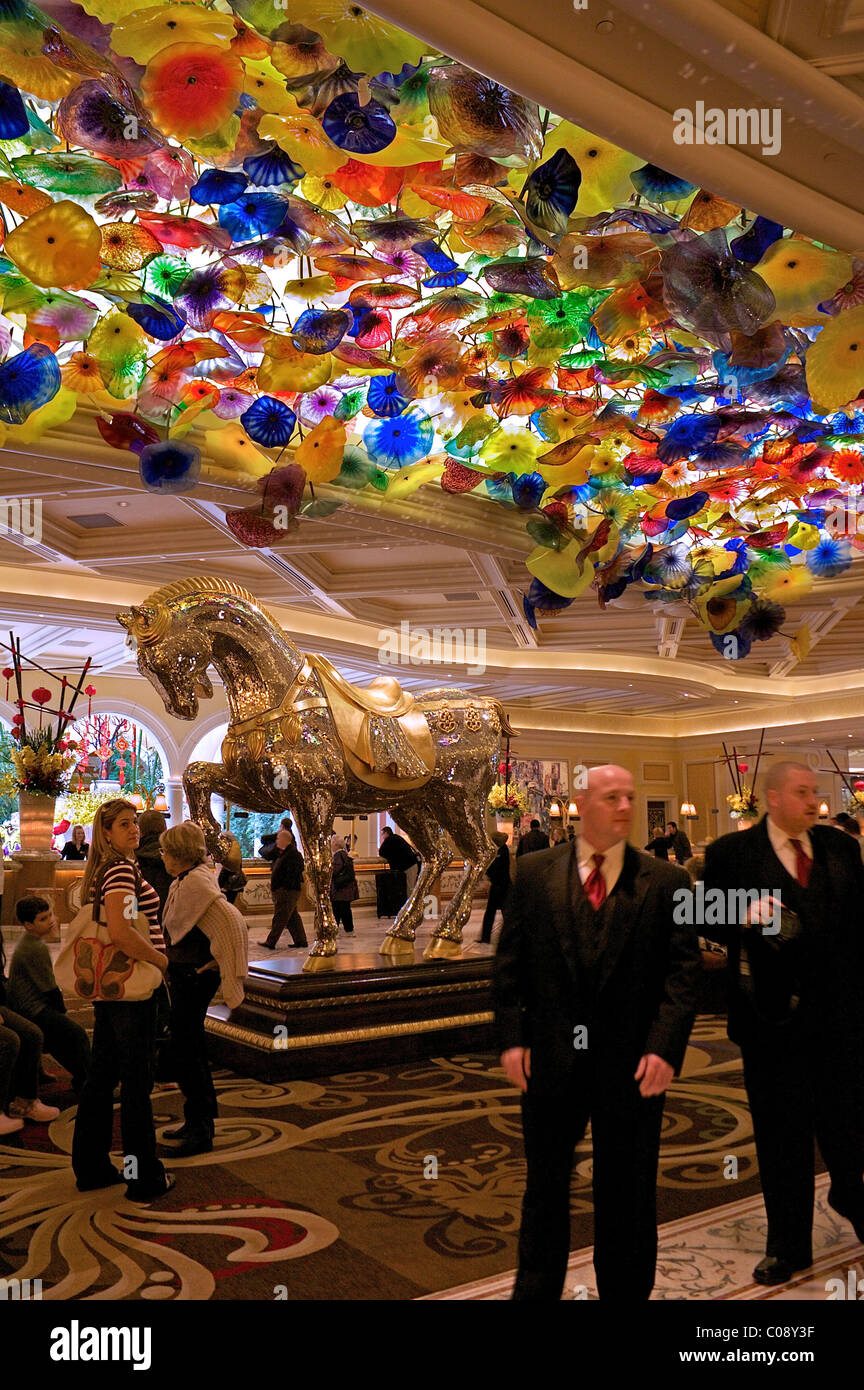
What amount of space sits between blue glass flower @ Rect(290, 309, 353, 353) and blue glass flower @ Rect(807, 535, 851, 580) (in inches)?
143

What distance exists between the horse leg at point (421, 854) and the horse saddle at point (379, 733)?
2.28 feet

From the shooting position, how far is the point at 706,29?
9.56ft

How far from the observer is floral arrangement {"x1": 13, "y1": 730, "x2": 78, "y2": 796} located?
10.2 meters

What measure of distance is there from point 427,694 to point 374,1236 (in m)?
3.92

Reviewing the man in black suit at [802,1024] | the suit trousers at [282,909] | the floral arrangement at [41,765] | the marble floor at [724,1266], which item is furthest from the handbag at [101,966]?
the floral arrangement at [41,765]

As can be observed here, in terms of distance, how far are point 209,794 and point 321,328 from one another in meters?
2.67

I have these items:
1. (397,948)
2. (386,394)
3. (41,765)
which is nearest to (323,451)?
(386,394)

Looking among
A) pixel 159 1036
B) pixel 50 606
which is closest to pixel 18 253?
pixel 159 1036

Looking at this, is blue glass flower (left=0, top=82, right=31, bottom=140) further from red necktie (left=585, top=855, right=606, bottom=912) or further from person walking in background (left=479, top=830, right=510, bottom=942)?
person walking in background (left=479, top=830, right=510, bottom=942)

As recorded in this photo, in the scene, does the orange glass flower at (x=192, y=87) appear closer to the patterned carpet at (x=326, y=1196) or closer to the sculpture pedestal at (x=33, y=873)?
the patterned carpet at (x=326, y=1196)

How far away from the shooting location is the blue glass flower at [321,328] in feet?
13.0

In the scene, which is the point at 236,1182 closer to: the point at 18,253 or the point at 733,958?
the point at 733,958

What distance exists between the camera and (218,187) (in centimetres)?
339

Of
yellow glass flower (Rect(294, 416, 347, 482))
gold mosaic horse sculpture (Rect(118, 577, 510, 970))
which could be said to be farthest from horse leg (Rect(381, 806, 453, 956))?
yellow glass flower (Rect(294, 416, 347, 482))
